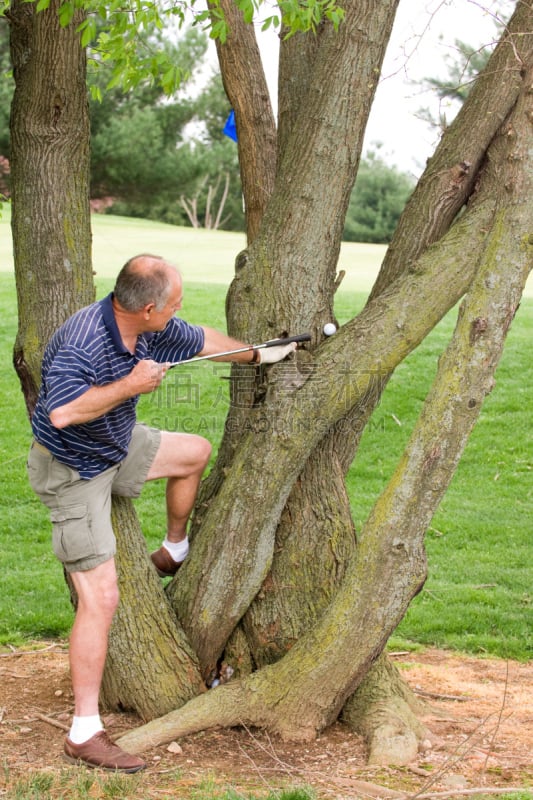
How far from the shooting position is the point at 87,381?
3449 millimetres

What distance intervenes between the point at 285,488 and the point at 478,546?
3.49m

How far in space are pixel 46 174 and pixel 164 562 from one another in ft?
5.88

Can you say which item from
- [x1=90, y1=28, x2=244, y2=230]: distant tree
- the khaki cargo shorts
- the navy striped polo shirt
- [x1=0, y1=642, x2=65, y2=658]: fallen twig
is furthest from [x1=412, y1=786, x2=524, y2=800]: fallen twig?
[x1=90, y1=28, x2=244, y2=230]: distant tree

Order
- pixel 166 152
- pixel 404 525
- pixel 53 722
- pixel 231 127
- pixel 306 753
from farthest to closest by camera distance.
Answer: pixel 166 152, pixel 231 127, pixel 53 722, pixel 306 753, pixel 404 525

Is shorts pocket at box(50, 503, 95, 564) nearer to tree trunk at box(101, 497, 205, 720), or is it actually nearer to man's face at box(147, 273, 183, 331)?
tree trunk at box(101, 497, 205, 720)

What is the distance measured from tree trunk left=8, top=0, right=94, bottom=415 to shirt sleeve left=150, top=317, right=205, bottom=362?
0.39 metres

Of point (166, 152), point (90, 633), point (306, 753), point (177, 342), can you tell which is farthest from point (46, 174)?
point (166, 152)

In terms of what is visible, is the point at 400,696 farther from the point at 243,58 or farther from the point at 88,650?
the point at 243,58

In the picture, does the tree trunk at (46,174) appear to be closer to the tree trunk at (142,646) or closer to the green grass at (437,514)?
the tree trunk at (142,646)

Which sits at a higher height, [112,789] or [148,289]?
[148,289]

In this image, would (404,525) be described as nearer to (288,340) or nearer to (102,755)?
(288,340)

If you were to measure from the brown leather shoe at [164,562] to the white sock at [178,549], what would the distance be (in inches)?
0.7

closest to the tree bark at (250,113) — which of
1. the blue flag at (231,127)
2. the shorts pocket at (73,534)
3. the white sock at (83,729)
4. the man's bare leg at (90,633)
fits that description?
the blue flag at (231,127)

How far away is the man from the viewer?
135 inches
